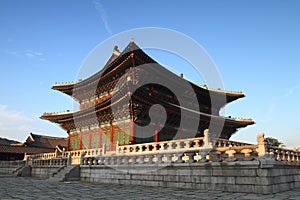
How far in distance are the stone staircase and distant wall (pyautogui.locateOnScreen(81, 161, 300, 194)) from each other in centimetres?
406

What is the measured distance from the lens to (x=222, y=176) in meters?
10.2

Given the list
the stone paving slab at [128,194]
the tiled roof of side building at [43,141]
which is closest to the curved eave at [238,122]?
the stone paving slab at [128,194]

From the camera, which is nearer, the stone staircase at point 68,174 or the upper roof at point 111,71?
the stone staircase at point 68,174

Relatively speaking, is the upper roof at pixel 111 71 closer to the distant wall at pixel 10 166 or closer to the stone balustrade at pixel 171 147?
the stone balustrade at pixel 171 147

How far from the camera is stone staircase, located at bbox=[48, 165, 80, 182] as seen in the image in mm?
16356

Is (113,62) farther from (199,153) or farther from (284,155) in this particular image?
(284,155)

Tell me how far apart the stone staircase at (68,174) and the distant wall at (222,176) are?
13.3 feet

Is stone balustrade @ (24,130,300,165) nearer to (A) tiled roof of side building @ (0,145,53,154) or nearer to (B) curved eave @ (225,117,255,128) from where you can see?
(B) curved eave @ (225,117,255,128)

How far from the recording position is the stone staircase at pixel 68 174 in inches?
644

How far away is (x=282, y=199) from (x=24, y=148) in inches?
1476

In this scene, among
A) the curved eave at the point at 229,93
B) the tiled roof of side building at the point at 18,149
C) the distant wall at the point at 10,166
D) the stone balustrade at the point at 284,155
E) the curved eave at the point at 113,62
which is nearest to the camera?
the stone balustrade at the point at 284,155

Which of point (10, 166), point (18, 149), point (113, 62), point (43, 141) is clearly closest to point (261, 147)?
point (113, 62)

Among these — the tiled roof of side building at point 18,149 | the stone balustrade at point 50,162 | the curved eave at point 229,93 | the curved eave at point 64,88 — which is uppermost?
the curved eave at point 64,88

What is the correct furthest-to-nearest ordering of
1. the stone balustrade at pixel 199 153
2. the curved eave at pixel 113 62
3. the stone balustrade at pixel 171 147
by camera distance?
the curved eave at pixel 113 62 → the stone balustrade at pixel 171 147 → the stone balustrade at pixel 199 153
